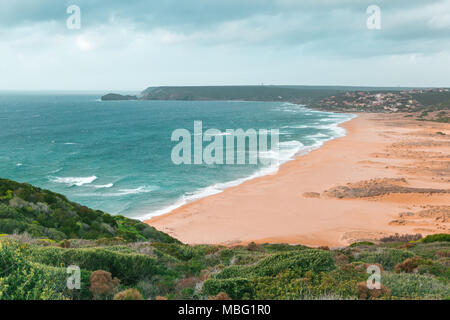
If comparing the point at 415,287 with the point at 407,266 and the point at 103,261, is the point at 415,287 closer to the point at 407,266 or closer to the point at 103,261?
the point at 407,266

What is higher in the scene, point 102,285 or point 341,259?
point 102,285

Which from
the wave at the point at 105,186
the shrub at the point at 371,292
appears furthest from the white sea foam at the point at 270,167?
the shrub at the point at 371,292

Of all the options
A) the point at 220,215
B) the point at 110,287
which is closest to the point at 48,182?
the point at 220,215

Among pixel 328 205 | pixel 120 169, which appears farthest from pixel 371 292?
pixel 120 169
